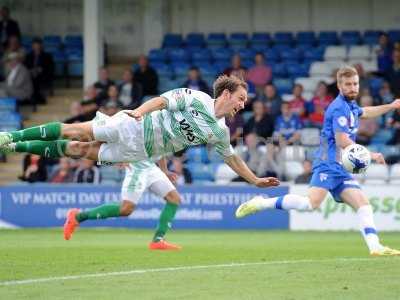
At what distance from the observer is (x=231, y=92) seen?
40.4ft

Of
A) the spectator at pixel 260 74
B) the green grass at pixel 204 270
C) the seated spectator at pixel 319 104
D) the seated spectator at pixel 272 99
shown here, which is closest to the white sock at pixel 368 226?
the green grass at pixel 204 270

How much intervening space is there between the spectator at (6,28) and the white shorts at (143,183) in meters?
14.6

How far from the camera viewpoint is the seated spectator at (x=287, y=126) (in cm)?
2320

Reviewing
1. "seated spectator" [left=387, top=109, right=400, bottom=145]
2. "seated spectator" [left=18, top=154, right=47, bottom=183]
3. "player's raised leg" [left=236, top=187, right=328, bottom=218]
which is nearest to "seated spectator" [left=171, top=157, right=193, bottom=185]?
"seated spectator" [left=18, top=154, right=47, bottom=183]

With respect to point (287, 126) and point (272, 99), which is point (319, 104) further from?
point (287, 126)

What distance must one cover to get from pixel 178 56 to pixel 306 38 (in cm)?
313

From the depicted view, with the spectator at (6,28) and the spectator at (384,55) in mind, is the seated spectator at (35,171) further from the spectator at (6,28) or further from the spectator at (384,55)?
the spectator at (384,55)

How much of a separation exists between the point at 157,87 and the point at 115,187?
5.23 m

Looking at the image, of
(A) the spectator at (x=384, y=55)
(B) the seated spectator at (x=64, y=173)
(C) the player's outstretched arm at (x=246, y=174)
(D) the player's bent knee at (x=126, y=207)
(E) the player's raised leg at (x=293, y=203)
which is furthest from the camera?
(A) the spectator at (x=384, y=55)

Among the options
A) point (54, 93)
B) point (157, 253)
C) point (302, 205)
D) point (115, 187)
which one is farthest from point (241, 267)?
point (54, 93)

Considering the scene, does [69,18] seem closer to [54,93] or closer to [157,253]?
[54,93]

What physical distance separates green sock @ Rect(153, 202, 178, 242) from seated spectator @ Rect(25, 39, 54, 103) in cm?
1289

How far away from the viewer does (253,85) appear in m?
26.0

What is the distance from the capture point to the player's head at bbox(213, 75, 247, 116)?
12.3 m
